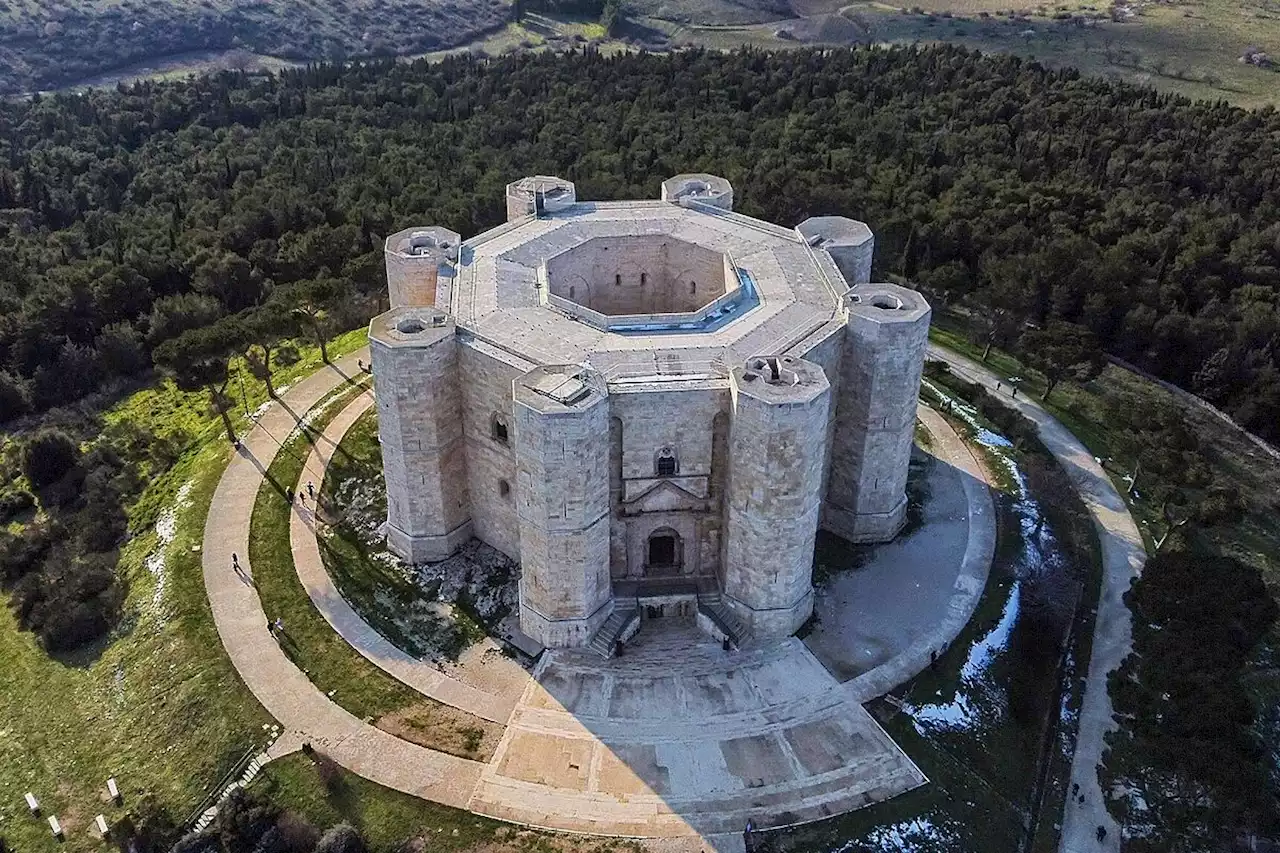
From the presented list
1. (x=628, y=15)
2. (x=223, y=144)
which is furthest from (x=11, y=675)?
(x=628, y=15)

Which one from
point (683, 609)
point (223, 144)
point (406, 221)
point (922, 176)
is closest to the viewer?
point (683, 609)

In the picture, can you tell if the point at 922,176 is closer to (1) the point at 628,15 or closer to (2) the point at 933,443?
(2) the point at 933,443

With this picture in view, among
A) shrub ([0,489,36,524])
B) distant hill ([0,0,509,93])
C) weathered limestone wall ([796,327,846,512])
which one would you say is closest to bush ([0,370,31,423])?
shrub ([0,489,36,524])

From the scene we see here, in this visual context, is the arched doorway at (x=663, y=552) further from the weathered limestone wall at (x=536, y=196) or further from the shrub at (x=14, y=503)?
the shrub at (x=14, y=503)

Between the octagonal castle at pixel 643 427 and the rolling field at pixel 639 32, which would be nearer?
the octagonal castle at pixel 643 427

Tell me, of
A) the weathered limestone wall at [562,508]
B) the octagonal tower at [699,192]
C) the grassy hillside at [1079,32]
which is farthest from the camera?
the grassy hillside at [1079,32]

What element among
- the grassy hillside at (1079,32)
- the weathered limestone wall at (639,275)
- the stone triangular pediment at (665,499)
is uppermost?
the grassy hillside at (1079,32)

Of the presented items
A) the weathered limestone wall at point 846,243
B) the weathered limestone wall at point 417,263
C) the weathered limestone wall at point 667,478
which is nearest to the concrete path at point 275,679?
the weathered limestone wall at point 667,478
